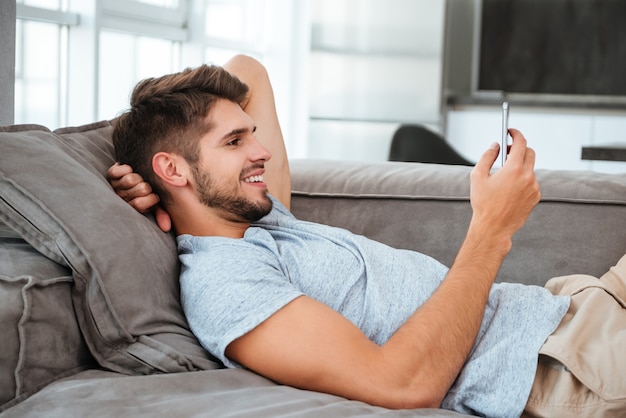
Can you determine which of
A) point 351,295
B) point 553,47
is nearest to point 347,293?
point 351,295

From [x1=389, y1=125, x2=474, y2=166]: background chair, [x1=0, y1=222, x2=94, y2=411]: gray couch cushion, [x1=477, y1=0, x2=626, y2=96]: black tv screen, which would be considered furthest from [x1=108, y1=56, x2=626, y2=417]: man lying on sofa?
[x1=477, y1=0, x2=626, y2=96]: black tv screen

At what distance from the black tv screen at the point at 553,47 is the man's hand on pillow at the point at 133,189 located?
12.9 ft

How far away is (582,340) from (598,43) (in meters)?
3.91

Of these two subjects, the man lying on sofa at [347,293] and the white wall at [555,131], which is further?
the white wall at [555,131]

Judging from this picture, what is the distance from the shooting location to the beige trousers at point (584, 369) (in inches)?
49.7

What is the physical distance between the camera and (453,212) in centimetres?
192

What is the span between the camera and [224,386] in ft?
3.92

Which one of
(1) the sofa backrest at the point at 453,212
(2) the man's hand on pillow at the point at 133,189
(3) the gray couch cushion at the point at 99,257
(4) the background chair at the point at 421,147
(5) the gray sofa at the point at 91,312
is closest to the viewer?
(5) the gray sofa at the point at 91,312

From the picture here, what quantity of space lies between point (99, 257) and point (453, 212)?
3.02 feet

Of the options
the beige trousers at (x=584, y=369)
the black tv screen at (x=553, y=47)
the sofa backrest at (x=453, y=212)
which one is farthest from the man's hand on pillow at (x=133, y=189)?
the black tv screen at (x=553, y=47)

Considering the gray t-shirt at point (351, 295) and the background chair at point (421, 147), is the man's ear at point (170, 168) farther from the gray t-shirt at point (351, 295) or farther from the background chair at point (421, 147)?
the background chair at point (421, 147)

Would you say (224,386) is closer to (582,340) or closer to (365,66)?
(582,340)

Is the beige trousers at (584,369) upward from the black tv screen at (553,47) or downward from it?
downward

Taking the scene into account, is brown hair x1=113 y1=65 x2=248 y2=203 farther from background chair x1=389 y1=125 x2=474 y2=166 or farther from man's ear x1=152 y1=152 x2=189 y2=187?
background chair x1=389 y1=125 x2=474 y2=166
